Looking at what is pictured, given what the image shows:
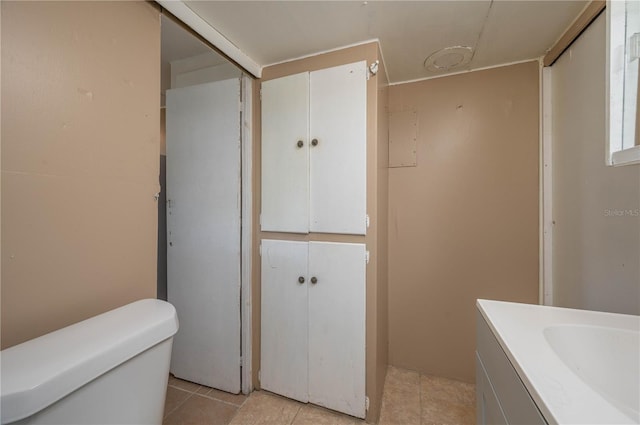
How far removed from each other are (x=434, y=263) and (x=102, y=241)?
1.84 meters

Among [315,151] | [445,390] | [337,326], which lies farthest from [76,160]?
[445,390]

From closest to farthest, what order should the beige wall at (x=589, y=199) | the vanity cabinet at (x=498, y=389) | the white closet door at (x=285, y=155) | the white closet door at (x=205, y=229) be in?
the vanity cabinet at (x=498, y=389), the beige wall at (x=589, y=199), the white closet door at (x=285, y=155), the white closet door at (x=205, y=229)

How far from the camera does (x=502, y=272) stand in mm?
1615

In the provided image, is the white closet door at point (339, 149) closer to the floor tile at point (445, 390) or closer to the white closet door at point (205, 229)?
the white closet door at point (205, 229)

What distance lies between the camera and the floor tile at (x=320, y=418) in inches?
54.1

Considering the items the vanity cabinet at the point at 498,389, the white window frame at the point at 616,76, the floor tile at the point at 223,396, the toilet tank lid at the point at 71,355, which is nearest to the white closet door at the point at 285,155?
the toilet tank lid at the point at 71,355

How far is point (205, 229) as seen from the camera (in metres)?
1.66

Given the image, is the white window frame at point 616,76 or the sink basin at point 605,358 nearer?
the sink basin at point 605,358

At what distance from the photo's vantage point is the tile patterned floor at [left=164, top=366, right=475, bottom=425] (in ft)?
4.58

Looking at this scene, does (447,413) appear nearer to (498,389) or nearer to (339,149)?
(498,389)

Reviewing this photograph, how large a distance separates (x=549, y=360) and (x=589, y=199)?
943 mm

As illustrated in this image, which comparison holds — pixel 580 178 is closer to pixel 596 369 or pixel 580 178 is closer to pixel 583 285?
pixel 583 285

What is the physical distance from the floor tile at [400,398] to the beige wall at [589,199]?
1023mm

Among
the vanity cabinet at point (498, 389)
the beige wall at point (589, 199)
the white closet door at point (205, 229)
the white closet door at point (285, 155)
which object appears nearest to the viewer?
the vanity cabinet at point (498, 389)
